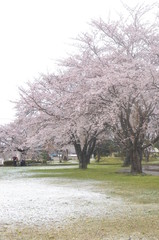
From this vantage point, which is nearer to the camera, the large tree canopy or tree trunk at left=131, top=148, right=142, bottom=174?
the large tree canopy

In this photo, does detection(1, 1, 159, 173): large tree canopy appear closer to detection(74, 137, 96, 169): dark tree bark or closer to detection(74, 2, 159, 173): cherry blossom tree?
detection(74, 2, 159, 173): cherry blossom tree

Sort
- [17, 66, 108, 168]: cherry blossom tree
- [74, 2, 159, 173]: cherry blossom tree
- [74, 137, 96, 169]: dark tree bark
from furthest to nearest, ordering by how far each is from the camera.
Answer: [74, 137, 96, 169]: dark tree bark → [17, 66, 108, 168]: cherry blossom tree → [74, 2, 159, 173]: cherry blossom tree

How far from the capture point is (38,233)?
244 inches

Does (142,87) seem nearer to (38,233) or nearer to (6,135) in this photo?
(38,233)

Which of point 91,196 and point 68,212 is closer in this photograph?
point 68,212

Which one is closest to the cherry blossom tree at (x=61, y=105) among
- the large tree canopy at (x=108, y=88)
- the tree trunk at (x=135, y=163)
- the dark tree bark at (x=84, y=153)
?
the large tree canopy at (x=108, y=88)

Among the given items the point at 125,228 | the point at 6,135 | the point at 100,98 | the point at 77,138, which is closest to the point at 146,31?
the point at 100,98

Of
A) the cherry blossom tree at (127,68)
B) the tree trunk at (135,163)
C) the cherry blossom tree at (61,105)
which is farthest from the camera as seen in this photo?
the cherry blossom tree at (61,105)

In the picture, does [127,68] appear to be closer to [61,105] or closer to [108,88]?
[108,88]

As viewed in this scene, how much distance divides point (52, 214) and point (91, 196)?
3.16 meters

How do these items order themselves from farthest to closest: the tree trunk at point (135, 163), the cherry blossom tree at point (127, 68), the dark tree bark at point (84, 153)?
the dark tree bark at point (84, 153) → the tree trunk at point (135, 163) → the cherry blossom tree at point (127, 68)

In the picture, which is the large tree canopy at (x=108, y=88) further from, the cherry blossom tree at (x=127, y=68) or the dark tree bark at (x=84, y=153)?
the dark tree bark at (x=84, y=153)

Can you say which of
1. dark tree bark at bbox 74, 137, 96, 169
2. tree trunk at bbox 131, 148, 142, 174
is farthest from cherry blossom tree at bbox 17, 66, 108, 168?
dark tree bark at bbox 74, 137, 96, 169

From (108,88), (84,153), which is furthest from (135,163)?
(84,153)
